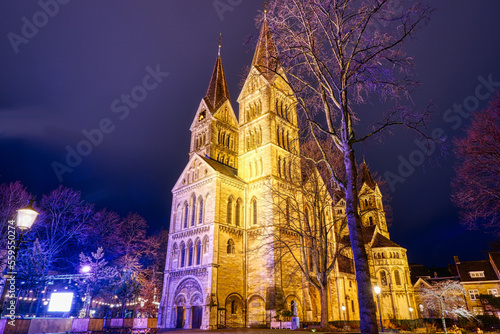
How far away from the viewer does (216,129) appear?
39656 millimetres

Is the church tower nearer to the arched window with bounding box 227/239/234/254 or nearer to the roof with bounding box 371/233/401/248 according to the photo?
the roof with bounding box 371/233/401/248

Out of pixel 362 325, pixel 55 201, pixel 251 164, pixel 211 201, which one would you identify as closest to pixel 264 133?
pixel 251 164

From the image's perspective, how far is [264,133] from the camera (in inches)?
1230

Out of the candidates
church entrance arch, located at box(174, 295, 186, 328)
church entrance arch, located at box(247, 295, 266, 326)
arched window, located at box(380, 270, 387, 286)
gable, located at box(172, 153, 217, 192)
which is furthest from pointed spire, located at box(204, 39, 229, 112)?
arched window, located at box(380, 270, 387, 286)

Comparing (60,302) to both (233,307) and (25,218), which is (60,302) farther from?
(233,307)

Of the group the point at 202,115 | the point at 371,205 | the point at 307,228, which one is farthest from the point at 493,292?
the point at 202,115

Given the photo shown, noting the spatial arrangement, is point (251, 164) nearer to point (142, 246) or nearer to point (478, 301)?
point (142, 246)

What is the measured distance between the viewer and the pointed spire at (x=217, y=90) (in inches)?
1657

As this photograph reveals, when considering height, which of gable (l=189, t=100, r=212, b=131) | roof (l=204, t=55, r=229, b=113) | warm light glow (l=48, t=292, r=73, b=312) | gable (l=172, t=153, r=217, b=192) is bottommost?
warm light glow (l=48, t=292, r=73, b=312)

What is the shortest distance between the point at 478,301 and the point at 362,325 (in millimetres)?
49601

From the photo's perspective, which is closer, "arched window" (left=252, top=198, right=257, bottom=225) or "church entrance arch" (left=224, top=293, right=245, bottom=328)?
"church entrance arch" (left=224, top=293, right=245, bottom=328)

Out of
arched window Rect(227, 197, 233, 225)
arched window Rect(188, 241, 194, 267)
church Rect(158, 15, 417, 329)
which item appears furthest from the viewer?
arched window Rect(227, 197, 233, 225)

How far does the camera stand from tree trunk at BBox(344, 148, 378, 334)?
7.38m

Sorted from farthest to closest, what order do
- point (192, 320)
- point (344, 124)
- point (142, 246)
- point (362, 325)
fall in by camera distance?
point (142, 246) → point (192, 320) → point (344, 124) → point (362, 325)
